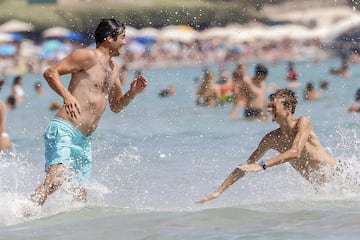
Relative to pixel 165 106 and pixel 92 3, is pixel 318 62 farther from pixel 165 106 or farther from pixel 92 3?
pixel 165 106

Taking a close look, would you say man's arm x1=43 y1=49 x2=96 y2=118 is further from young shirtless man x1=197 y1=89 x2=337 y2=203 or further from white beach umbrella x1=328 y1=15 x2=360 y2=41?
white beach umbrella x1=328 y1=15 x2=360 y2=41

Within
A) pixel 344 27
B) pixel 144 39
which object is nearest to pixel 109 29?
pixel 144 39

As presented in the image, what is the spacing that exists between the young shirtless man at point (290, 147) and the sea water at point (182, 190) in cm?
15

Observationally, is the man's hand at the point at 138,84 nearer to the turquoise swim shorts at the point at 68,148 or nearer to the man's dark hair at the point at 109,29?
the man's dark hair at the point at 109,29

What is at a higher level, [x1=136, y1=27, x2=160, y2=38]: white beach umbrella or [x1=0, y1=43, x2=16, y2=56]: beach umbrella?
[x1=136, y1=27, x2=160, y2=38]: white beach umbrella

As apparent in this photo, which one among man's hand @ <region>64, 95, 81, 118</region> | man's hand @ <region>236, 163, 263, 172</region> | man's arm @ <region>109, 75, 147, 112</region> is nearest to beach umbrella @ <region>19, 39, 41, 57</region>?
man's arm @ <region>109, 75, 147, 112</region>

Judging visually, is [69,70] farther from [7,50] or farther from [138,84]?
[7,50]

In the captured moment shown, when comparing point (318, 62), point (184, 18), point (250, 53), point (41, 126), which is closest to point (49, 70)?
point (41, 126)

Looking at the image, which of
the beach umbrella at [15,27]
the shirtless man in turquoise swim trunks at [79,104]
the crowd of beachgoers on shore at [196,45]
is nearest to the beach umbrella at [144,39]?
the crowd of beachgoers on shore at [196,45]

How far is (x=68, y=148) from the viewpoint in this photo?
24.1 ft

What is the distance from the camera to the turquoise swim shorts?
7297mm

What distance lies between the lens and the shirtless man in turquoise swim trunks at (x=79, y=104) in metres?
7.26

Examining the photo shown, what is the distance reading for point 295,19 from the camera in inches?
2376

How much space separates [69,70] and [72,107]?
0.30m
